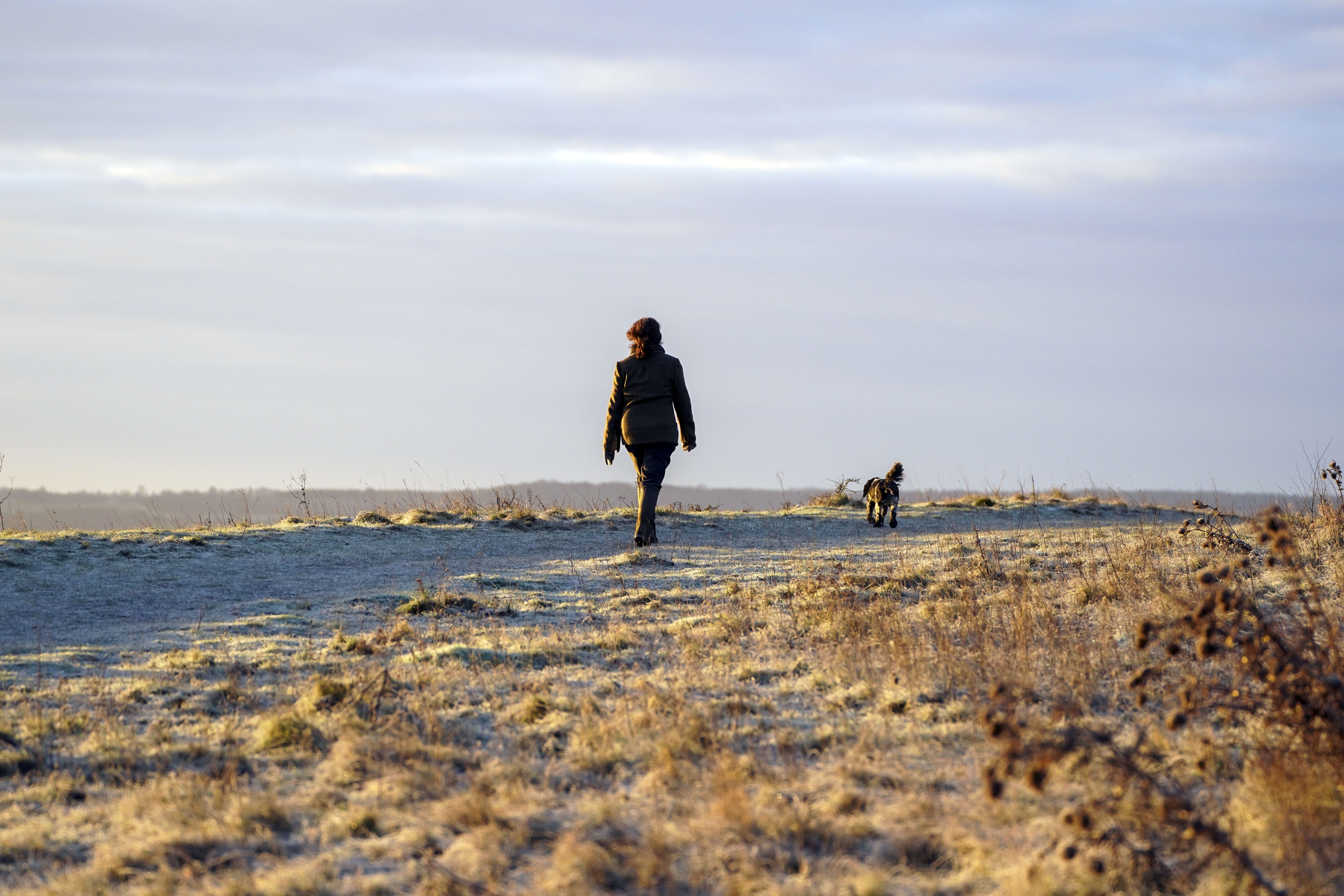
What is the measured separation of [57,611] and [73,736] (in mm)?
3928

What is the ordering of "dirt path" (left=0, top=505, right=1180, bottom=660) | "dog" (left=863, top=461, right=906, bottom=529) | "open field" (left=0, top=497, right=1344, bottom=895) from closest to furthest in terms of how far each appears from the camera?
1. "open field" (left=0, top=497, right=1344, bottom=895)
2. "dirt path" (left=0, top=505, right=1180, bottom=660)
3. "dog" (left=863, top=461, right=906, bottom=529)

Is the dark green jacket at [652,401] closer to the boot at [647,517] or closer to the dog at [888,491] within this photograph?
the boot at [647,517]

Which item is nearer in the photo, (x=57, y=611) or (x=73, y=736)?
(x=73, y=736)

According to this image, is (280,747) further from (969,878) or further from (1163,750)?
(1163,750)

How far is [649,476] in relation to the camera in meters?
13.1

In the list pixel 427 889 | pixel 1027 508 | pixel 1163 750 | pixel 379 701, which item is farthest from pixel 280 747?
pixel 1027 508

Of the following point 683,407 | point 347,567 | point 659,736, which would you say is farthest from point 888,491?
point 659,736

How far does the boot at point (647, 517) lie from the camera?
13125mm

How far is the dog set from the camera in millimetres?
15680

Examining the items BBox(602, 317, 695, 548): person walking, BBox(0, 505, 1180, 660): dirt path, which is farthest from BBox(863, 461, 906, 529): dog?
BBox(602, 317, 695, 548): person walking

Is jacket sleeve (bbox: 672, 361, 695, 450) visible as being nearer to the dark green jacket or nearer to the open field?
the dark green jacket

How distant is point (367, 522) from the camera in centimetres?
1514

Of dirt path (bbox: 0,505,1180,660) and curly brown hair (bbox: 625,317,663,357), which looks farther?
curly brown hair (bbox: 625,317,663,357)

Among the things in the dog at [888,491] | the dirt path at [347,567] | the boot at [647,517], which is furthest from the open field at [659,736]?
the dog at [888,491]
